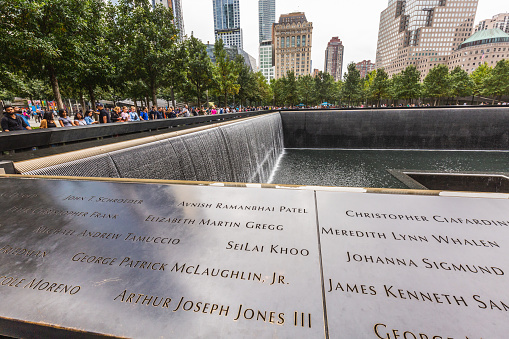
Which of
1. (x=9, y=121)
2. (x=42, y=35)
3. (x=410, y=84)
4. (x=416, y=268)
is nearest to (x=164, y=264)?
(x=416, y=268)

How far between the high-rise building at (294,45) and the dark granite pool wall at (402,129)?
392 ft

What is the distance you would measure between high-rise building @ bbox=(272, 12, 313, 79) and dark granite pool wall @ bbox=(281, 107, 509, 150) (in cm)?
11936

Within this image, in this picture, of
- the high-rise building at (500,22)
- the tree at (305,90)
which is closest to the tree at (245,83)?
the tree at (305,90)

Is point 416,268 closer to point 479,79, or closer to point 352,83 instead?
point 352,83

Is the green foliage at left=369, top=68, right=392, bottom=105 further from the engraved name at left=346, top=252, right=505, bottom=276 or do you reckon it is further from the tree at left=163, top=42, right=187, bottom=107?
the engraved name at left=346, top=252, right=505, bottom=276

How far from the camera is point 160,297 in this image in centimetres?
85

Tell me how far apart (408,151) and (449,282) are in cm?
1695

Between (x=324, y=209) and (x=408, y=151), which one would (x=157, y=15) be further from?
(x=324, y=209)

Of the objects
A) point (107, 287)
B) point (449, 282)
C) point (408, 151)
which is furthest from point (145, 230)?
point (408, 151)

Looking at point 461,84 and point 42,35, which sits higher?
point 42,35

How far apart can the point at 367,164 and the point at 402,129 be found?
6.12 m

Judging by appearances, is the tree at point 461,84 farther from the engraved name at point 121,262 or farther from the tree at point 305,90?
the engraved name at point 121,262

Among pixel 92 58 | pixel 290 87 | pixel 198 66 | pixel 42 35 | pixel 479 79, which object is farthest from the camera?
pixel 479 79

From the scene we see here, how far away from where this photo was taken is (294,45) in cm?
12800
